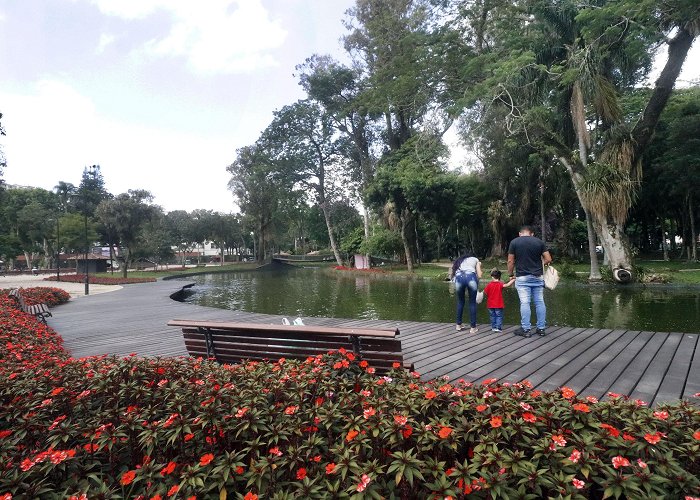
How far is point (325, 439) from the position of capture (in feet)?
7.44

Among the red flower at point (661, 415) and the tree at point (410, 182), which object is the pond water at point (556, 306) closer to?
the red flower at point (661, 415)

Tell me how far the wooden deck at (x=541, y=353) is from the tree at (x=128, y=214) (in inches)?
1168

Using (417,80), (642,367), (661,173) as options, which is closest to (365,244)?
(417,80)

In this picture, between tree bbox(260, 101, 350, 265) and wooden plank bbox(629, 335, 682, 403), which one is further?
tree bbox(260, 101, 350, 265)

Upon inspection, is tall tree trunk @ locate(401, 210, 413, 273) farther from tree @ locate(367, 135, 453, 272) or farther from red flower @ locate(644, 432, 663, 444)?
red flower @ locate(644, 432, 663, 444)

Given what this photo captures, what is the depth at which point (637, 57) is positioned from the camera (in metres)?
14.3

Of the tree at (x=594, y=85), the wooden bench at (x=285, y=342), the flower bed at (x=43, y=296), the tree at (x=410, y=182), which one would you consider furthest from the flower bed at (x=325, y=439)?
the tree at (x=410, y=182)

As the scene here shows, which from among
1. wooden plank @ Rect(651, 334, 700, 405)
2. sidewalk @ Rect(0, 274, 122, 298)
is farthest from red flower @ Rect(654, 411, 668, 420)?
sidewalk @ Rect(0, 274, 122, 298)

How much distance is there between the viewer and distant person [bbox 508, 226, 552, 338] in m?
6.07

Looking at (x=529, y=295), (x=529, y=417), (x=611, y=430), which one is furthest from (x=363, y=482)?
(x=529, y=295)

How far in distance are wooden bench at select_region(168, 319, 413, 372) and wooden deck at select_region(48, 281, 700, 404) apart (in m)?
1.00

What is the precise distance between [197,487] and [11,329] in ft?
20.2

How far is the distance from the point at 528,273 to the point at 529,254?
0.98 ft

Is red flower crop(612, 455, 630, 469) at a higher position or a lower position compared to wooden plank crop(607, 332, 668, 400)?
higher
